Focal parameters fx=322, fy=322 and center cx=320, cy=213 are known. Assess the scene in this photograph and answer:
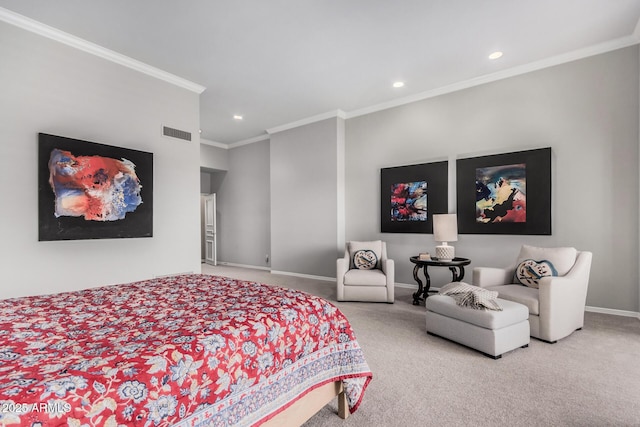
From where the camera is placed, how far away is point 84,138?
351 centimetres

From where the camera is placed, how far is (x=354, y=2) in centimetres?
295

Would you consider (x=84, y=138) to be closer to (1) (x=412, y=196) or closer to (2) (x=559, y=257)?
(1) (x=412, y=196)

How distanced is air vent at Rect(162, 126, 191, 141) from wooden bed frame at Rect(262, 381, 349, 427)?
382 centimetres

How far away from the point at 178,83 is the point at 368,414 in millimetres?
4478

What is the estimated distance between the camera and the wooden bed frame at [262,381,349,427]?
151 centimetres

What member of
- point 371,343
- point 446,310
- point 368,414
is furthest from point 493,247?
point 368,414

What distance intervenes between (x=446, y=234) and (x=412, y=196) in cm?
111

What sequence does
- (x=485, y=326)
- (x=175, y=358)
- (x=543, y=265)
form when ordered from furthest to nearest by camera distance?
1. (x=543, y=265)
2. (x=485, y=326)
3. (x=175, y=358)

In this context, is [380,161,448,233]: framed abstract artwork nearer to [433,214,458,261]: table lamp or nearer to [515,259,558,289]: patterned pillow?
[433,214,458,261]: table lamp

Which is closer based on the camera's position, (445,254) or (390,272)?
(445,254)

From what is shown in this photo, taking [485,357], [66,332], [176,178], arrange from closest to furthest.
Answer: [66,332], [485,357], [176,178]

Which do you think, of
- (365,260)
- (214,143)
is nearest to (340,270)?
(365,260)

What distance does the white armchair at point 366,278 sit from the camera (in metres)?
4.34

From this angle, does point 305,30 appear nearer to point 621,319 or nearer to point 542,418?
point 542,418
